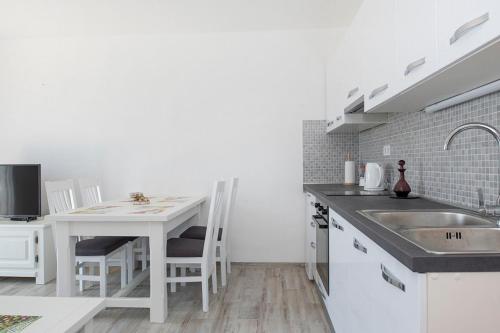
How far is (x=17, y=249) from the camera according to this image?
321 cm

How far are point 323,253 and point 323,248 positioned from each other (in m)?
0.03

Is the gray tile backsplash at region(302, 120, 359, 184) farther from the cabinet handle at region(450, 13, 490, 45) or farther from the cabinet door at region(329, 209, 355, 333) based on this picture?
the cabinet handle at region(450, 13, 490, 45)

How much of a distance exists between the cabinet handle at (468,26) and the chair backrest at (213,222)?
1.77 m

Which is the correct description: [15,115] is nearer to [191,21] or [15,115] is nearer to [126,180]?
A: [126,180]

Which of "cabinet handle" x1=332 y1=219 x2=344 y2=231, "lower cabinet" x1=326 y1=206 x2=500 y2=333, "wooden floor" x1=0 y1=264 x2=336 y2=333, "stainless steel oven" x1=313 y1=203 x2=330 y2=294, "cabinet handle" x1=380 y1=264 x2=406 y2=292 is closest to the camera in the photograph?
"lower cabinet" x1=326 y1=206 x2=500 y2=333

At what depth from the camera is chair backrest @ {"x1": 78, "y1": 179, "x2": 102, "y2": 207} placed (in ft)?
10.6

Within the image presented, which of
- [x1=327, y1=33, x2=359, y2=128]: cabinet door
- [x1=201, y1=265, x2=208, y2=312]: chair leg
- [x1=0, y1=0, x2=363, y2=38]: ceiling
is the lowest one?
[x1=201, y1=265, x2=208, y2=312]: chair leg

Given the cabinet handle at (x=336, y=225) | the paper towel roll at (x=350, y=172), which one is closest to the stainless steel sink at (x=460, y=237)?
the cabinet handle at (x=336, y=225)

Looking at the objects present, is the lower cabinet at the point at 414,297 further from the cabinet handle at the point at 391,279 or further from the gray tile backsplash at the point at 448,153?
the gray tile backsplash at the point at 448,153

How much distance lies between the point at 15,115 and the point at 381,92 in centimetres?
379

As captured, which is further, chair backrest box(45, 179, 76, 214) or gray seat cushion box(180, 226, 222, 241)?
gray seat cushion box(180, 226, 222, 241)

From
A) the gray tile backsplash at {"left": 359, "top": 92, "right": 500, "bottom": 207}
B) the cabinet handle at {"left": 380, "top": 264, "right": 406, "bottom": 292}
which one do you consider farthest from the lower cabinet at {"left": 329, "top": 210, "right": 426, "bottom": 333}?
the gray tile backsplash at {"left": 359, "top": 92, "right": 500, "bottom": 207}

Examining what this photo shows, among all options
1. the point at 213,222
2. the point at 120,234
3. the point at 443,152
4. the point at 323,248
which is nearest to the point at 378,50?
the point at 443,152

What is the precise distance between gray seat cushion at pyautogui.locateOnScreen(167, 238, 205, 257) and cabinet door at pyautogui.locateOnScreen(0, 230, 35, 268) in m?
1.50
